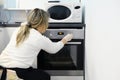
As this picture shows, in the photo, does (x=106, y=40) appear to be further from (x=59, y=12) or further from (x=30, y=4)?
(x=30, y=4)

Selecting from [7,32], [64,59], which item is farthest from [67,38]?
[7,32]

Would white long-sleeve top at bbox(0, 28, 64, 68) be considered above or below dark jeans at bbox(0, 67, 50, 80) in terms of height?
above

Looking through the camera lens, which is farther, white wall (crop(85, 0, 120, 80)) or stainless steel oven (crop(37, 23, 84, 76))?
stainless steel oven (crop(37, 23, 84, 76))

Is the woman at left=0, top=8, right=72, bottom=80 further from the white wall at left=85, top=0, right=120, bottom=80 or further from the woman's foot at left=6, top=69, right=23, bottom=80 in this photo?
the white wall at left=85, top=0, right=120, bottom=80

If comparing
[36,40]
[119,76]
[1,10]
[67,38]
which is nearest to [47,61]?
[67,38]

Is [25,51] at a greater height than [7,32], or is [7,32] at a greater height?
[7,32]

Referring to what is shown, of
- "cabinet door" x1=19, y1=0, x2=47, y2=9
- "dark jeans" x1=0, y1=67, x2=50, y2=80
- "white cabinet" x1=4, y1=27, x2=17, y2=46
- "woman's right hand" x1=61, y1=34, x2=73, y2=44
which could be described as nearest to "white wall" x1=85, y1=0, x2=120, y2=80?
"woman's right hand" x1=61, y1=34, x2=73, y2=44

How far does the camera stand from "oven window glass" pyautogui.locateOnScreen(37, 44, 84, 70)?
7.91ft

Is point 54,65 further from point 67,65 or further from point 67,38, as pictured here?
point 67,38

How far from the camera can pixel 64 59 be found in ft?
7.98

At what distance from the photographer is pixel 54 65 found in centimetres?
244

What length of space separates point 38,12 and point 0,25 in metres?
0.45

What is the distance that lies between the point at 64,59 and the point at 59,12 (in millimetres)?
485

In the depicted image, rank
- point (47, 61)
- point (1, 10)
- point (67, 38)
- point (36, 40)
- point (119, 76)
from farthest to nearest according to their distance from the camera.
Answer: point (1, 10), point (47, 61), point (67, 38), point (36, 40), point (119, 76)
